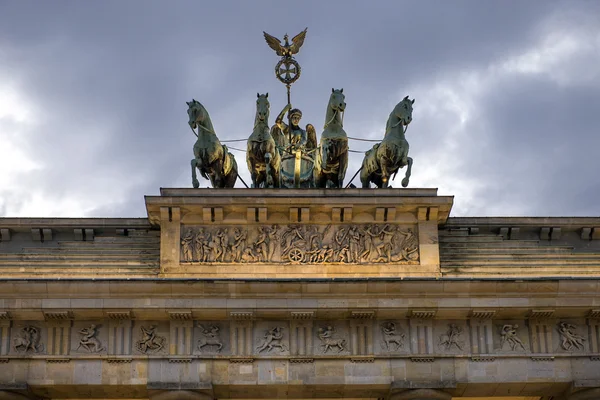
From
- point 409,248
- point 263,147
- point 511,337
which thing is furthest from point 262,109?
point 511,337

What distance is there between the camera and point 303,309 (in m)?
33.4

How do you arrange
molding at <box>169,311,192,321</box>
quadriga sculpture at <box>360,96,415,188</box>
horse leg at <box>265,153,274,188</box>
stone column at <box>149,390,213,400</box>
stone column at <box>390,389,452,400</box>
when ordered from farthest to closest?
1. horse leg at <box>265,153,274,188</box>
2. quadriga sculpture at <box>360,96,415,188</box>
3. molding at <box>169,311,192,321</box>
4. stone column at <box>390,389,452,400</box>
5. stone column at <box>149,390,213,400</box>

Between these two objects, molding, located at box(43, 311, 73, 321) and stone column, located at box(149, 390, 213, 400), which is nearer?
stone column, located at box(149, 390, 213, 400)

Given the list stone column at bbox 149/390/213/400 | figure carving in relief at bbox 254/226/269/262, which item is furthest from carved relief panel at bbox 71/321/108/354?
figure carving in relief at bbox 254/226/269/262

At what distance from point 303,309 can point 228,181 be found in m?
4.79

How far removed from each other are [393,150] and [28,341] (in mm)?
9549

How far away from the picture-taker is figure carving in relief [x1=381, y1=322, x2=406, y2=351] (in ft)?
110

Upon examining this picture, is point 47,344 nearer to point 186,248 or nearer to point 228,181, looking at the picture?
point 186,248

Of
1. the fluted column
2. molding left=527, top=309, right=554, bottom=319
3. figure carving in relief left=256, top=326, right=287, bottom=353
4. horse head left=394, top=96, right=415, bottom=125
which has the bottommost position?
the fluted column

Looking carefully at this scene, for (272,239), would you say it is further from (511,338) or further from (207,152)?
(511,338)

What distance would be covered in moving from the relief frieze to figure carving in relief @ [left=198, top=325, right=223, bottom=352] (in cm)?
177

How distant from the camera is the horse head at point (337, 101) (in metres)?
36.3

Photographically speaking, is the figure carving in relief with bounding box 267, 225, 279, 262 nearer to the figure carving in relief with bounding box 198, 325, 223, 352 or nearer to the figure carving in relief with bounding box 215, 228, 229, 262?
the figure carving in relief with bounding box 215, 228, 229, 262

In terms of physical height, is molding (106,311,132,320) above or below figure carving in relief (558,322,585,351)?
above
